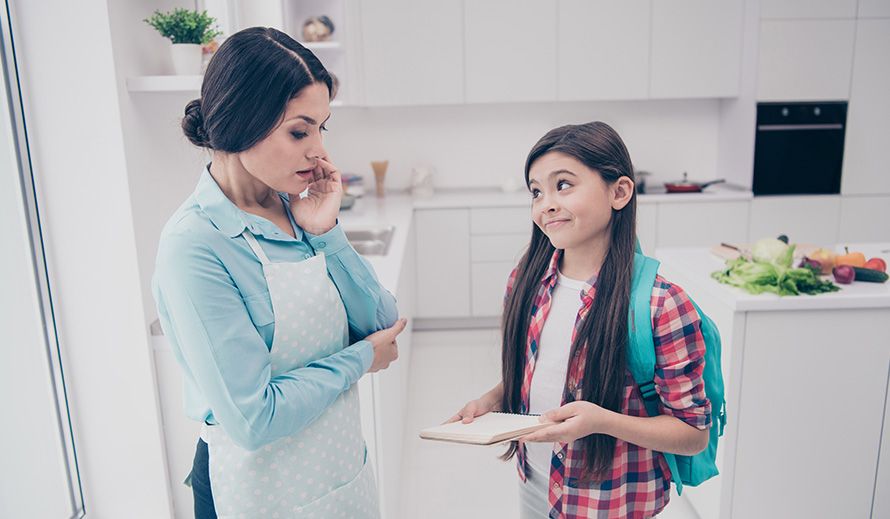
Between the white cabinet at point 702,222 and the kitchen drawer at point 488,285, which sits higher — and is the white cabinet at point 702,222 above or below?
above

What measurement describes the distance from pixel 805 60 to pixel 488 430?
3956 millimetres

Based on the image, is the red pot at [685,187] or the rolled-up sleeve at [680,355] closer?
the rolled-up sleeve at [680,355]

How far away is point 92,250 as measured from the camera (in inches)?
70.1

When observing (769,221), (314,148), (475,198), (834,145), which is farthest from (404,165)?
(314,148)

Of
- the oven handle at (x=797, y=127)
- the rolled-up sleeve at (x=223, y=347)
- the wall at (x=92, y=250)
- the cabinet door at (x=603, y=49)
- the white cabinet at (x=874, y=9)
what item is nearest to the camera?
the rolled-up sleeve at (x=223, y=347)

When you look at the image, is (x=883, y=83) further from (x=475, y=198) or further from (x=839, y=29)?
(x=475, y=198)

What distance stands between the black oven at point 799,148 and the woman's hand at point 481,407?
346cm

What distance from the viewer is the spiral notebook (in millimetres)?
973

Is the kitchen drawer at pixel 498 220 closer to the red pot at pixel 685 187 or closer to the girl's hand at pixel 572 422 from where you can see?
the red pot at pixel 685 187

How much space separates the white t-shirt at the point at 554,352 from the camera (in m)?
1.19

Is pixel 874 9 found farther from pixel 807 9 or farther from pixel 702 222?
pixel 702 222

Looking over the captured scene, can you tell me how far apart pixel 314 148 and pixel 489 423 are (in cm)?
54

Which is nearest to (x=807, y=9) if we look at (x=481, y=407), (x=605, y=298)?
(x=605, y=298)

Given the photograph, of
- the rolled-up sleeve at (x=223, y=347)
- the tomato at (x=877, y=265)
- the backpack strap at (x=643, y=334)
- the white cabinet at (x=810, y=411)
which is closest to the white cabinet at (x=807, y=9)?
the tomato at (x=877, y=265)
